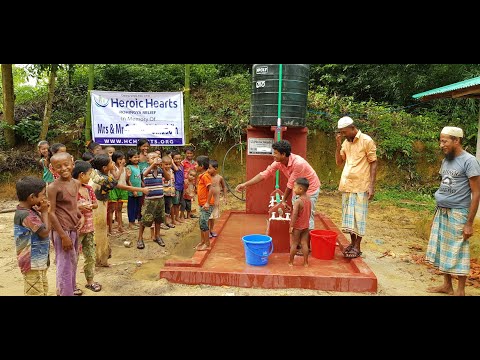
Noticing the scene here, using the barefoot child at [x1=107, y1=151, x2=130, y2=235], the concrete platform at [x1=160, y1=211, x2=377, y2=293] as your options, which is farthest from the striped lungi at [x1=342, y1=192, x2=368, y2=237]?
the barefoot child at [x1=107, y1=151, x2=130, y2=235]

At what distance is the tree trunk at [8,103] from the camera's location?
384 inches

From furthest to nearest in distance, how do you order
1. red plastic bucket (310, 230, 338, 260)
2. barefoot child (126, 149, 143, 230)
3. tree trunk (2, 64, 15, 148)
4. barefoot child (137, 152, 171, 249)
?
tree trunk (2, 64, 15, 148), barefoot child (126, 149, 143, 230), barefoot child (137, 152, 171, 249), red plastic bucket (310, 230, 338, 260)

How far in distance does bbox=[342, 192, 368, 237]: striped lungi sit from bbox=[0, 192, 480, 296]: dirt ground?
0.66m

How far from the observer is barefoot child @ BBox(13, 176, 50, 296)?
119 inches

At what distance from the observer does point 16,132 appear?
1034cm

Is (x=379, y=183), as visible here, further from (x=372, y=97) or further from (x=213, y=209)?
(x=213, y=209)

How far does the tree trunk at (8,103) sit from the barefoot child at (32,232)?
8.31 metres

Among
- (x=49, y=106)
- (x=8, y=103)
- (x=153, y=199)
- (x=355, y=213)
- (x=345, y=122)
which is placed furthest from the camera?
(x=8, y=103)

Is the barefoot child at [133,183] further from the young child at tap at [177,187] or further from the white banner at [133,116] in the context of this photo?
the white banner at [133,116]

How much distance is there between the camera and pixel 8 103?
9969mm

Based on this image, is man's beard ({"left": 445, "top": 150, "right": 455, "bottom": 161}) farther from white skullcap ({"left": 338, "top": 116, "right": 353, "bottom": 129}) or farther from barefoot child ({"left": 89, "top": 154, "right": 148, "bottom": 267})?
barefoot child ({"left": 89, "top": 154, "right": 148, "bottom": 267})

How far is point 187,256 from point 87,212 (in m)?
1.93

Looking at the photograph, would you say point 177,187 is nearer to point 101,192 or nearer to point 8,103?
point 101,192

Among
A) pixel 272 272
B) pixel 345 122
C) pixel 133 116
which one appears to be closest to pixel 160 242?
pixel 272 272
